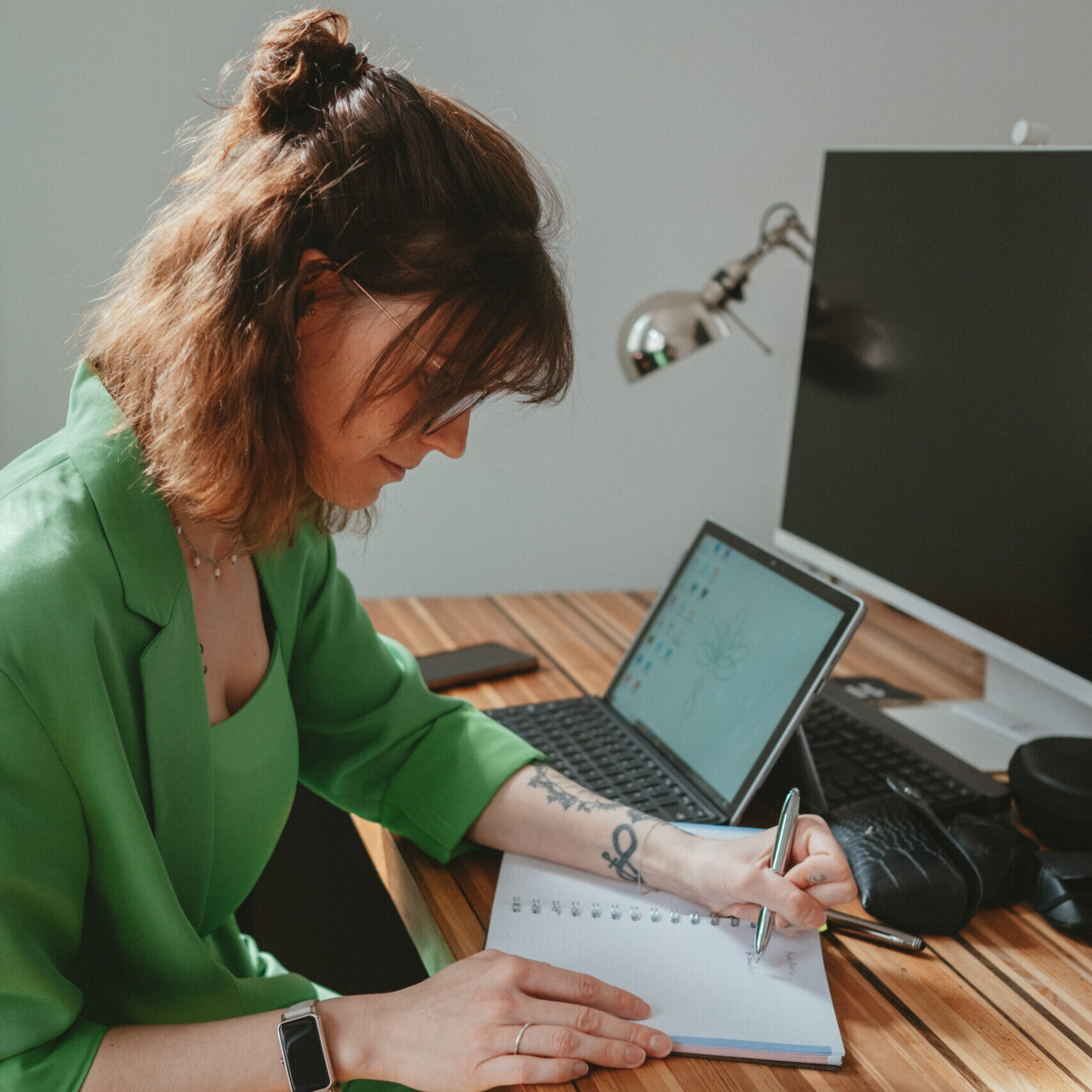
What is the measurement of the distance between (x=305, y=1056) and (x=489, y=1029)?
11cm

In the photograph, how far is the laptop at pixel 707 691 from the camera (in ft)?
3.04

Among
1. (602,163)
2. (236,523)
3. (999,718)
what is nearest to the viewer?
(236,523)

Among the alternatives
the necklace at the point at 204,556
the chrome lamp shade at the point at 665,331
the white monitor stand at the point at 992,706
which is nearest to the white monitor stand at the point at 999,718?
the white monitor stand at the point at 992,706

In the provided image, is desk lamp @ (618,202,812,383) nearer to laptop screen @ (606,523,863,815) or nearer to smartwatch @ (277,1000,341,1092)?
laptop screen @ (606,523,863,815)

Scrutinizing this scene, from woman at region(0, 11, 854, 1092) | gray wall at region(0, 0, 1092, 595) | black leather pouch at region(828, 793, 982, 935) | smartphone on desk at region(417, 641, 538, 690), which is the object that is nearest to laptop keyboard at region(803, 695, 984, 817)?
black leather pouch at region(828, 793, 982, 935)

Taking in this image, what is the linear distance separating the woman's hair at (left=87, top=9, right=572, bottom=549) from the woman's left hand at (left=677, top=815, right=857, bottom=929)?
0.37 meters

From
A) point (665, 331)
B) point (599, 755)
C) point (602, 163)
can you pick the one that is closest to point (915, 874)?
point (599, 755)

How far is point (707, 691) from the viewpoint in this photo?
1.03 metres

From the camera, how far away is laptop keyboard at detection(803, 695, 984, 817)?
0.96 metres

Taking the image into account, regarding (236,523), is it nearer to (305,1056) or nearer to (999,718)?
(305,1056)

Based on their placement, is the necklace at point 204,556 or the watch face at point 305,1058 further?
the necklace at point 204,556

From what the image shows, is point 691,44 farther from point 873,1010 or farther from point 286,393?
point 873,1010

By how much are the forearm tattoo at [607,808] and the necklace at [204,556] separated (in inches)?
12.1

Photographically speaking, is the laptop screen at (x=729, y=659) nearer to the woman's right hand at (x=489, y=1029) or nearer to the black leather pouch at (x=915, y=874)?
the black leather pouch at (x=915, y=874)
